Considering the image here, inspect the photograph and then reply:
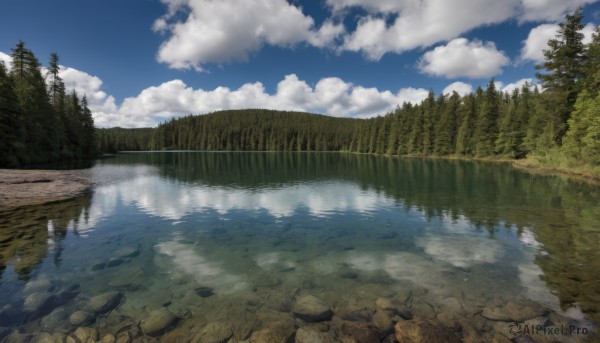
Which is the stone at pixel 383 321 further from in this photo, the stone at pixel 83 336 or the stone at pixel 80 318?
the stone at pixel 80 318

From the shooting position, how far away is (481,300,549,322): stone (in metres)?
8.66

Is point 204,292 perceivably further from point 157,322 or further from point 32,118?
point 32,118

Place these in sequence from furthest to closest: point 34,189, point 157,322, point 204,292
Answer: point 34,189 → point 204,292 → point 157,322

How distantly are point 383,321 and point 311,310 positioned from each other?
213 centimetres

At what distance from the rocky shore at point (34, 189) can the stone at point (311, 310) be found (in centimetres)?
2478

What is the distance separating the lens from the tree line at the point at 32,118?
155ft

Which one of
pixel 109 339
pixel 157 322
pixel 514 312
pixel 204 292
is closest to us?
pixel 109 339

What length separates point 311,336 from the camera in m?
7.94

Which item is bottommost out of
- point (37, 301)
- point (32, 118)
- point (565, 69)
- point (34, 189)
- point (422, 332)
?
point (37, 301)

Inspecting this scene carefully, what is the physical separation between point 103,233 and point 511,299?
1985 cm

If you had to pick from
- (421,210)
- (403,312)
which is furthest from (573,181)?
(403,312)

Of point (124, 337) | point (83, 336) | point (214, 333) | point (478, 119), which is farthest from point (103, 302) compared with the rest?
point (478, 119)

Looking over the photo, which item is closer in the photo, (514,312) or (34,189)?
(514,312)

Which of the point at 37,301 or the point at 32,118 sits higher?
the point at 32,118
